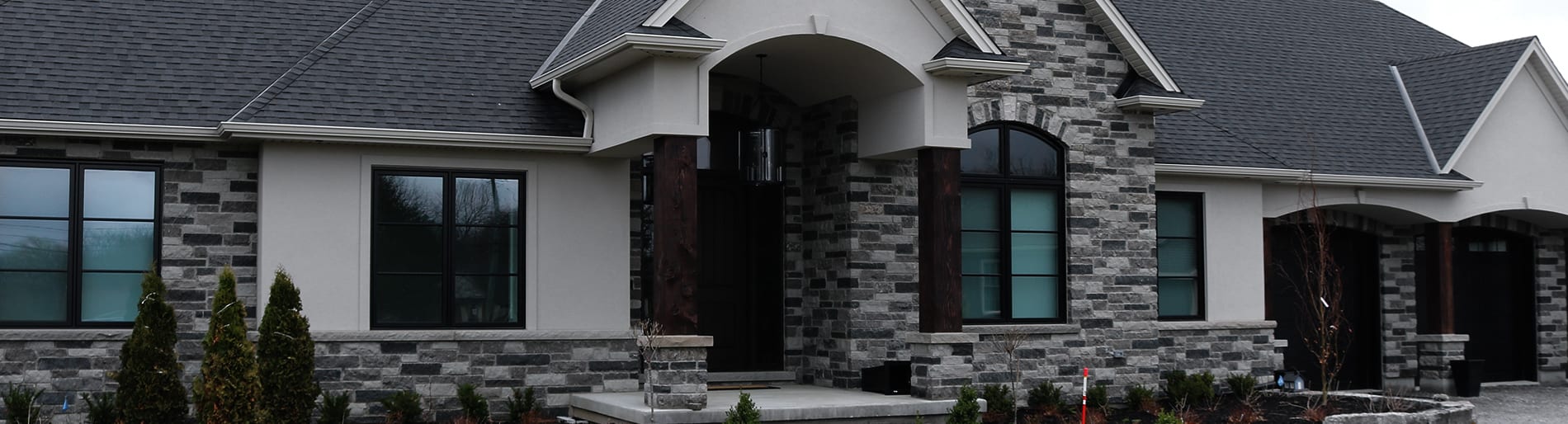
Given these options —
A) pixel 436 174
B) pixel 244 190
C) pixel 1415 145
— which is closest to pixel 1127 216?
pixel 1415 145

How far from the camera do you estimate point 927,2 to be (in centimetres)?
1358

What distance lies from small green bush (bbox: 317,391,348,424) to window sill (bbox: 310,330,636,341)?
1.77 feet

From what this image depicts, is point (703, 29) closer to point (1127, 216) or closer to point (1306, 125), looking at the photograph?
point (1127, 216)

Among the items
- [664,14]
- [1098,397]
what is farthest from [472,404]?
[1098,397]

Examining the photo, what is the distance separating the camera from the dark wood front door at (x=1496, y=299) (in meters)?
20.6

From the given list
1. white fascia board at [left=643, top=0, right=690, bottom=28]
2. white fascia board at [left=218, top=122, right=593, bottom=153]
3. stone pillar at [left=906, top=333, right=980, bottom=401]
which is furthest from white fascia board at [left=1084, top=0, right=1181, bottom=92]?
white fascia board at [left=218, top=122, right=593, bottom=153]

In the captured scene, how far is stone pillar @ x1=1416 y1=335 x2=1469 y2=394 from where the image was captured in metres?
19.0

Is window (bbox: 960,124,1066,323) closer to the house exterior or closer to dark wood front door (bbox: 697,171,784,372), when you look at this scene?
the house exterior

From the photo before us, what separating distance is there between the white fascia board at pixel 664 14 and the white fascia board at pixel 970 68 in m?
2.46

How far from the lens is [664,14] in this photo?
12266mm

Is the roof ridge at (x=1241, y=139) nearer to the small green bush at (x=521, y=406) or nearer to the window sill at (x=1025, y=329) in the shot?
the window sill at (x=1025, y=329)

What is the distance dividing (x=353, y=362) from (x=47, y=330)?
2504 millimetres

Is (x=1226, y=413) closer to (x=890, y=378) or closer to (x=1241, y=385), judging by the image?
(x=1241, y=385)

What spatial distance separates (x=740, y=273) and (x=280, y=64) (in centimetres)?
493
